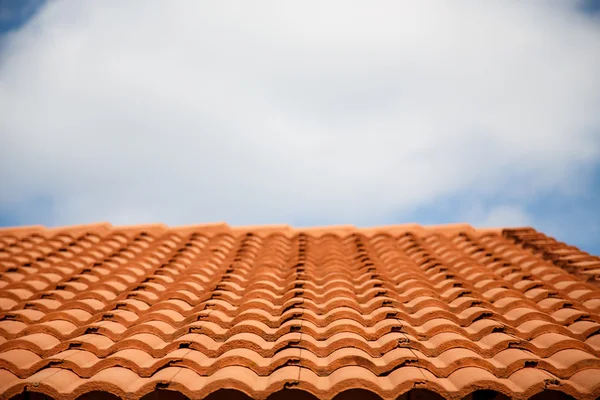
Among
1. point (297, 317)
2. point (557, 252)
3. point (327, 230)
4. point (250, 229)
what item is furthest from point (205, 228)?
point (557, 252)

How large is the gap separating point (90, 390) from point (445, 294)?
322 centimetres

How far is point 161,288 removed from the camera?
5.29 m

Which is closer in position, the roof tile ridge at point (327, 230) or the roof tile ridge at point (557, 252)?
the roof tile ridge at point (557, 252)

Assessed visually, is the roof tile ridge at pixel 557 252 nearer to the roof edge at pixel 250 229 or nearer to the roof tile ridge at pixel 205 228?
the roof edge at pixel 250 229

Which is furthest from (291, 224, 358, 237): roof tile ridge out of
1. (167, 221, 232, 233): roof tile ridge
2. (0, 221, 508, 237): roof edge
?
(167, 221, 232, 233): roof tile ridge

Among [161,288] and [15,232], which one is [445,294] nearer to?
[161,288]

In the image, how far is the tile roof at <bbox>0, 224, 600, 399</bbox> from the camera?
327cm

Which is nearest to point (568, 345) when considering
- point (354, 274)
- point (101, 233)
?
point (354, 274)

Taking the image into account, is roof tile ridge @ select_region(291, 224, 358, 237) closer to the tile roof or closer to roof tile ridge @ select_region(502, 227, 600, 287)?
the tile roof

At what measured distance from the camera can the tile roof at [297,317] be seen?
3.27m

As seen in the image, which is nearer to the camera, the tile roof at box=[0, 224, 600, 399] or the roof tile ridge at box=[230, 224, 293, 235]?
the tile roof at box=[0, 224, 600, 399]

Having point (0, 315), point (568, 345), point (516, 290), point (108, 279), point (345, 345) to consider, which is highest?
point (516, 290)

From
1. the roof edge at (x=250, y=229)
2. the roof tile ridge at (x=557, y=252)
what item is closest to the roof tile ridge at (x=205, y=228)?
the roof edge at (x=250, y=229)

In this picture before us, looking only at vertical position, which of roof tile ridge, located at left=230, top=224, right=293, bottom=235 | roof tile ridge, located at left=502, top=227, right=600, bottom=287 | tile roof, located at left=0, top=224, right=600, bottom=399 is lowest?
tile roof, located at left=0, top=224, right=600, bottom=399
